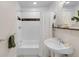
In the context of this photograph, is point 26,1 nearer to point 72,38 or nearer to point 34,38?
point 34,38

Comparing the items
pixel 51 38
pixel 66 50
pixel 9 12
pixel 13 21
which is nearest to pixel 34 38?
pixel 51 38

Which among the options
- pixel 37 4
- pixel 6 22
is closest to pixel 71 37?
pixel 37 4

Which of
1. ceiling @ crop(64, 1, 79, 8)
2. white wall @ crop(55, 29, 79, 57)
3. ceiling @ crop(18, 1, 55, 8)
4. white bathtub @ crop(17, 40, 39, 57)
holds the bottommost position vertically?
white bathtub @ crop(17, 40, 39, 57)

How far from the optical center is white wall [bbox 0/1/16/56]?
202 centimetres

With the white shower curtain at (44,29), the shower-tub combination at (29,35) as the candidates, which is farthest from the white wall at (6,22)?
the white shower curtain at (44,29)

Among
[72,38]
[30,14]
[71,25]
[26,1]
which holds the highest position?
[26,1]

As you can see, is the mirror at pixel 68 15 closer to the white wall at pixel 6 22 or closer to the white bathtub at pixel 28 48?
the white bathtub at pixel 28 48

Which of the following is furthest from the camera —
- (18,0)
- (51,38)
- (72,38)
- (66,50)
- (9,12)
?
(51,38)

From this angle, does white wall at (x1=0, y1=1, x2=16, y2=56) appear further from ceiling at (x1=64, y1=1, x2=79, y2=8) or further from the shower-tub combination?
ceiling at (x1=64, y1=1, x2=79, y2=8)

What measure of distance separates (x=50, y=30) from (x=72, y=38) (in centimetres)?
68

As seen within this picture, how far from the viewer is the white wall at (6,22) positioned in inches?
79.7

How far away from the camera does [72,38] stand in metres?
1.98

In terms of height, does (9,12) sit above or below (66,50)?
above

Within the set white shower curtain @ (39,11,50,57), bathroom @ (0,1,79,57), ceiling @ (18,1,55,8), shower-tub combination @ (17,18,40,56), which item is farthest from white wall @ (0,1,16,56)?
white shower curtain @ (39,11,50,57)
